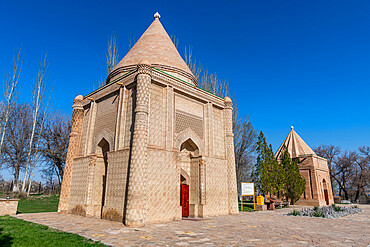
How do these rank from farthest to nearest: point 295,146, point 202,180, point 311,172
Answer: point 295,146 < point 311,172 < point 202,180

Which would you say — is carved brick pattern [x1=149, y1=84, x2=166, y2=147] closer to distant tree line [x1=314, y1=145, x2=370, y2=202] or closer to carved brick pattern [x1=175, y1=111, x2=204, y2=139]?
carved brick pattern [x1=175, y1=111, x2=204, y2=139]

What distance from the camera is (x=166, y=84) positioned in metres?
9.97

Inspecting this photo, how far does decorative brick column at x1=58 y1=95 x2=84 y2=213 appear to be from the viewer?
11.0 m

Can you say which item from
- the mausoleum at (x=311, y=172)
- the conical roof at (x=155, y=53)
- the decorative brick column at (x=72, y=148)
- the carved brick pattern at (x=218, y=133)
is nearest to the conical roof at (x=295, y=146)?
the mausoleum at (x=311, y=172)

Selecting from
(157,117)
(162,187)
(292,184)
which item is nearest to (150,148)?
(157,117)

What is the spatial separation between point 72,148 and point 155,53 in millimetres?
6296

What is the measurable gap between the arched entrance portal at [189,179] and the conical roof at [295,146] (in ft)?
46.0

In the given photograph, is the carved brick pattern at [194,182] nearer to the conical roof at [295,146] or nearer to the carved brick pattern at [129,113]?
the carved brick pattern at [129,113]

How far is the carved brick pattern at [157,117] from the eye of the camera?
9.13m

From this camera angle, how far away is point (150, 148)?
873 centimetres

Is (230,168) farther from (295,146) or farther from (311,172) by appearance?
(295,146)

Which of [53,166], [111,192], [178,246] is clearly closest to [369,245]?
[178,246]

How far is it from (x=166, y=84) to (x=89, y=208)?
5.99 metres

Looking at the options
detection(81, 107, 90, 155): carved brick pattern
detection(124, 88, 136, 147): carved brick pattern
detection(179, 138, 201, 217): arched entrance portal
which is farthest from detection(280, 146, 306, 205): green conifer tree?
detection(81, 107, 90, 155): carved brick pattern
